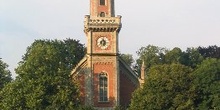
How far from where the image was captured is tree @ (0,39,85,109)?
197ft

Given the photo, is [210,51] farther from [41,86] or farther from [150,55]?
[41,86]

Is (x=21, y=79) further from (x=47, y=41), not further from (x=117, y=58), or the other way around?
(x=47, y=41)

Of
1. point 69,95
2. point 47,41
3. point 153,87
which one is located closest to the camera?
point 69,95

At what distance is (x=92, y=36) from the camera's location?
67000mm

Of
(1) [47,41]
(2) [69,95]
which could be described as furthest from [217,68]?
(1) [47,41]

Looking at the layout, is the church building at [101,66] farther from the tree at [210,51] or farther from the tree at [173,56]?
the tree at [210,51]

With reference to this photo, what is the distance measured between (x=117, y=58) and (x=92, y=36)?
3.72m

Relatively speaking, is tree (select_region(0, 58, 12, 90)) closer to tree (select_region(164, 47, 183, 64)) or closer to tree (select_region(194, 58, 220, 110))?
tree (select_region(194, 58, 220, 110))

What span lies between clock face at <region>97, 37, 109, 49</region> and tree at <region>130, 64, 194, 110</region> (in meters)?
6.09

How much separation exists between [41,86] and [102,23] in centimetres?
1090

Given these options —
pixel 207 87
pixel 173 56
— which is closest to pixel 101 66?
pixel 207 87

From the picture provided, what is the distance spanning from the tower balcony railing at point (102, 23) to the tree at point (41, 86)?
17.0ft

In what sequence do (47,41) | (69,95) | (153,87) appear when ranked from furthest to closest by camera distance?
(47,41)
(153,87)
(69,95)

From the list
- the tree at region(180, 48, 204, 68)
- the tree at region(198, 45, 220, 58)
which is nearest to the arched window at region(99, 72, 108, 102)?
the tree at region(198, 45, 220, 58)
